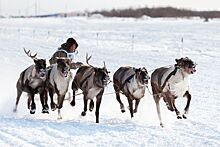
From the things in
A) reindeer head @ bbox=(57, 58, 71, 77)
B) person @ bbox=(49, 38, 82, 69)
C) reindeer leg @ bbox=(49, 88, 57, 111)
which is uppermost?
person @ bbox=(49, 38, 82, 69)

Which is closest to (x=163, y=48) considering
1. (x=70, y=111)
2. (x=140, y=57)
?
(x=140, y=57)

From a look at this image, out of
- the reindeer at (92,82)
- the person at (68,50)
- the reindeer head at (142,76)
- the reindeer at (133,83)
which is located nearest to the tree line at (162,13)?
the person at (68,50)

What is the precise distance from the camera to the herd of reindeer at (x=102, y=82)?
1029 cm

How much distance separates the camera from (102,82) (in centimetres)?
Result: 1020

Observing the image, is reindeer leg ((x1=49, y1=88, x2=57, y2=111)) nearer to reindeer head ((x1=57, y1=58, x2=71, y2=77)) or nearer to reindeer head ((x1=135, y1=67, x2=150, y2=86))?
reindeer head ((x1=57, y1=58, x2=71, y2=77))

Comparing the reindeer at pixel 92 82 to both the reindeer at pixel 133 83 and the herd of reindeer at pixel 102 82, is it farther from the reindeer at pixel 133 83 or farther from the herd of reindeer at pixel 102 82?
the reindeer at pixel 133 83

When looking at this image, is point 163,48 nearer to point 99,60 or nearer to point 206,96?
point 99,60

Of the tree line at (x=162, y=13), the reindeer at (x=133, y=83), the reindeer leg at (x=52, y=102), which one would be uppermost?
the tree line at (x=162, y=13)

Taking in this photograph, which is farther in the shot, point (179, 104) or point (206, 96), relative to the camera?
point (206, 96)

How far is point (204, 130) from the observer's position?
30.7ft

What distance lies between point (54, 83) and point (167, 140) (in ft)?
10.4

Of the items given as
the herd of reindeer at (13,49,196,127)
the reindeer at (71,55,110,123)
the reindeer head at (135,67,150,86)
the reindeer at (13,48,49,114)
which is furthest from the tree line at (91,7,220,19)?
the reindeer head at (135,67,150,86)

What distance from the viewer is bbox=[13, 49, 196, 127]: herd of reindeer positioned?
33.8ft

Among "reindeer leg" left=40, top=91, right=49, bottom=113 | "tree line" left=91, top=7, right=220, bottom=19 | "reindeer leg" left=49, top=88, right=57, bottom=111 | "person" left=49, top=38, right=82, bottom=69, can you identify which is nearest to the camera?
"reindeer leg" left=40, top=91, right=49, bottom=113
